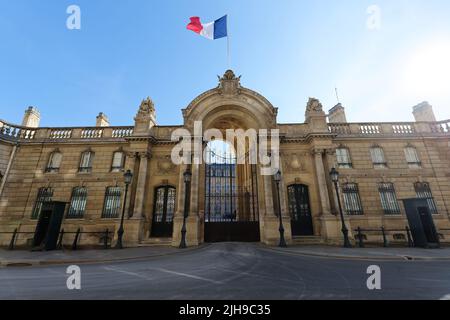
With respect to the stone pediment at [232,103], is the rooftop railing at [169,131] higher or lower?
lower

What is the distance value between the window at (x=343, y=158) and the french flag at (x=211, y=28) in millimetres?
14395

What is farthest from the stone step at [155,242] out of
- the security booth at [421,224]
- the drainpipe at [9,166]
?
the security booth at [421,224]

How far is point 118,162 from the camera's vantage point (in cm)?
1770

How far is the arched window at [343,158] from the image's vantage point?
57.5ft

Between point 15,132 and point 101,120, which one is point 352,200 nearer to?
point 101,120

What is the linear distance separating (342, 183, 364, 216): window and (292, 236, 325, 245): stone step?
11.6ft

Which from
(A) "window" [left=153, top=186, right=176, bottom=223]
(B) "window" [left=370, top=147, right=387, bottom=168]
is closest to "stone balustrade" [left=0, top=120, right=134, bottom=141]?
(A) "window" [left=153, top=186, right=176, bottom=223]

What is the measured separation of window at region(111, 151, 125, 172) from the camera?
57.3 feet

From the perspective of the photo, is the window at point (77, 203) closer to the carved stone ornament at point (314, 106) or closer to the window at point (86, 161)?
the window at point (86, 161)

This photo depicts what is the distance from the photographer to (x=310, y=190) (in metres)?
16.5

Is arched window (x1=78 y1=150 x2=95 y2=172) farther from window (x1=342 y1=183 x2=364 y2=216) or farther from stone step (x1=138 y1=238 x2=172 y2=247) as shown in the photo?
window (x1=342 y1=183 x2=364 y2=216)

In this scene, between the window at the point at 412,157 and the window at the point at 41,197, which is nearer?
the window at the point at 41,197

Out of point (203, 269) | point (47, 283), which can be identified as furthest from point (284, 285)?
point (47, 283)
